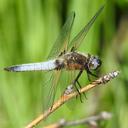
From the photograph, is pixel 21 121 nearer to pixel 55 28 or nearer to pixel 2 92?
pixel 2 92

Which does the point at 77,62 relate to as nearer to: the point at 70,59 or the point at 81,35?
the point at 70,59

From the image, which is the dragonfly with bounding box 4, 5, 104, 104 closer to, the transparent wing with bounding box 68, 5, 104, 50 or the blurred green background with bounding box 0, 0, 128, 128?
the transparent wing with bounding box 68, 5, 104, 50

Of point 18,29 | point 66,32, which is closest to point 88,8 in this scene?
point 18,29

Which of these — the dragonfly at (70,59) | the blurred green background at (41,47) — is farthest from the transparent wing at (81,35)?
the blurred green background at (41,47)

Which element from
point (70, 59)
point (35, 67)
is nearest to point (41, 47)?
point (35, 67)

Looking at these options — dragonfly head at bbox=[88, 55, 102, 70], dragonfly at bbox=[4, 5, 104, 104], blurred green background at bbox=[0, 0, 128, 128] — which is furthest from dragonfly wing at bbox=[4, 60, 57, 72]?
blurred green background at bbox=[0, 0, 128, 128]

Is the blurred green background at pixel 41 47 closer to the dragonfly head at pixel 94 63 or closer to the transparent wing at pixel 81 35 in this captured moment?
the transparent wing at pixel 81 35

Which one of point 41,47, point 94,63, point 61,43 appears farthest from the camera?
point 41,47

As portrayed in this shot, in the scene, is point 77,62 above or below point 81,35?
below

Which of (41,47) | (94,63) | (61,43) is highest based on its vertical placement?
(41,47)
